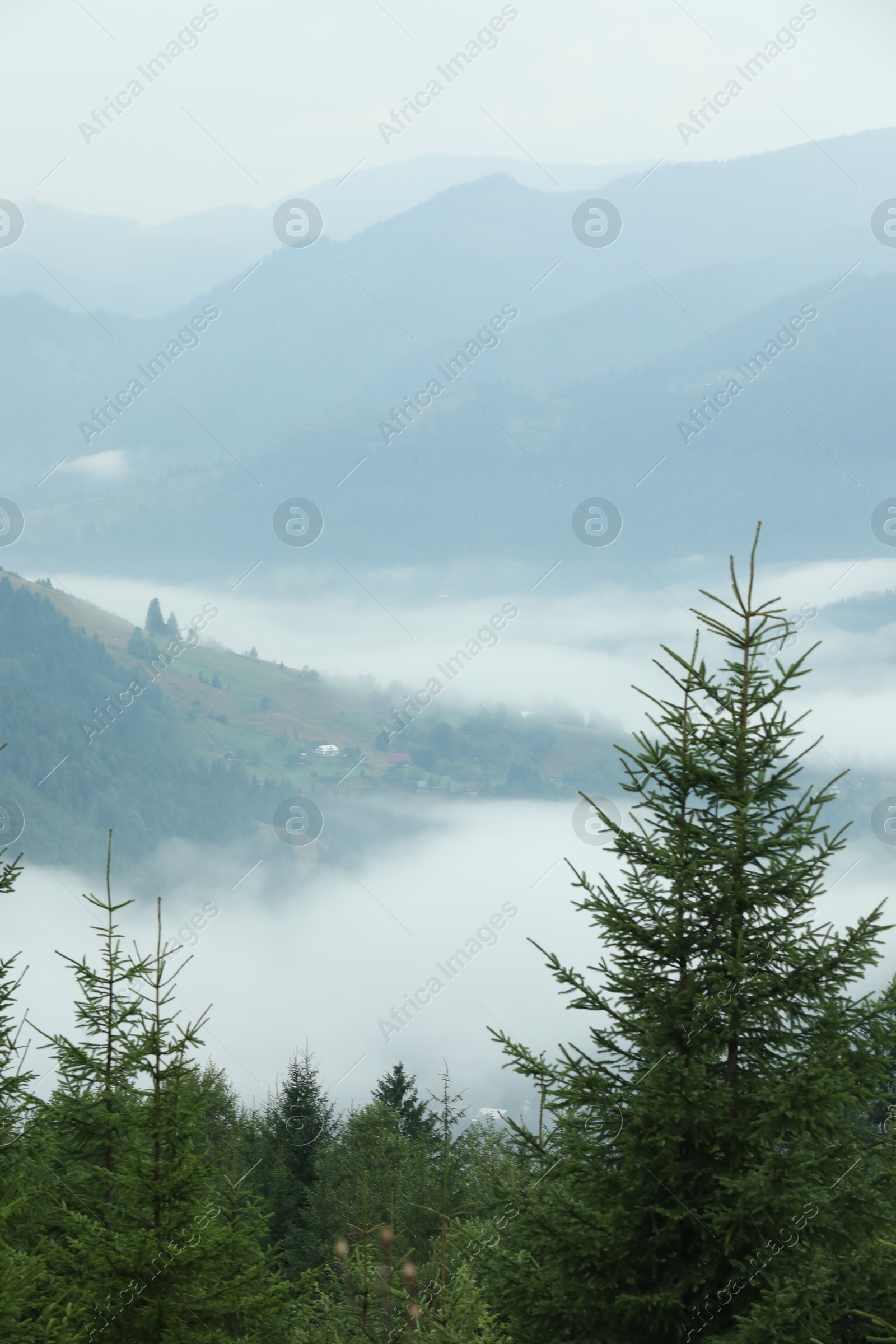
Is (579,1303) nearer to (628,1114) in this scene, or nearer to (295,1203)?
(628,1114)

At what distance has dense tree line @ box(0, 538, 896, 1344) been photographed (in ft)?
29.0

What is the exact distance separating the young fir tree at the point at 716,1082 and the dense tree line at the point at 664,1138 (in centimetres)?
3

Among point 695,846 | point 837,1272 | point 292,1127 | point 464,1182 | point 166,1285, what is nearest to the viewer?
point 837,1272

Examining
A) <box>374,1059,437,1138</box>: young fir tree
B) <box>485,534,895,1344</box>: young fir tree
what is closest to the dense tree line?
<box>485,534,895,1344</box>: young fir tree

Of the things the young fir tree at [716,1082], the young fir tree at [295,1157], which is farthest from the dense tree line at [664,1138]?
the young fir tree at [295,1157]

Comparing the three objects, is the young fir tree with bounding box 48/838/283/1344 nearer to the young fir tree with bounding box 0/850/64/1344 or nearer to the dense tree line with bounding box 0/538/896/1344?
the dense tree line with bounding box 0/538/896/1344

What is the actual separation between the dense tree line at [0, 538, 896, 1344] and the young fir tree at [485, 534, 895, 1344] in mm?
26

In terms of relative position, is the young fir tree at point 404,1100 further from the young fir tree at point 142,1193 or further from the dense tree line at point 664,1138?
the dense tree line at point 664,1138

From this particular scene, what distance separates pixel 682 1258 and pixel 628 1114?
4.00ft

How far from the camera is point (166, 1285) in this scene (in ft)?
30.8

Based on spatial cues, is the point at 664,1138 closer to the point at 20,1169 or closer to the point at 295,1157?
the point at 20,1169

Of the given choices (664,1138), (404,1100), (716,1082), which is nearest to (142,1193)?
(664,1138)

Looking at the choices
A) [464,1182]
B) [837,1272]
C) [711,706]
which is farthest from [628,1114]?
[464,1182]

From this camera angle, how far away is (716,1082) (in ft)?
30.9
